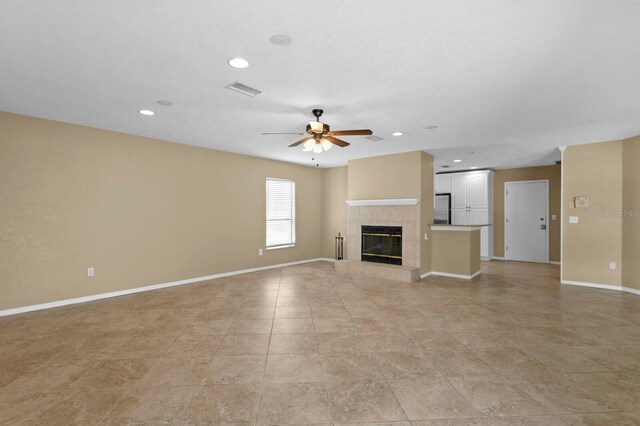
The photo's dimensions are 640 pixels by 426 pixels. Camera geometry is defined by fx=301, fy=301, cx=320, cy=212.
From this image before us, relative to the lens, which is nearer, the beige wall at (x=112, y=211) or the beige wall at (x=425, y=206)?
the beige wall at (x=112, y=211)

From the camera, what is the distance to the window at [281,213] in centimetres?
724

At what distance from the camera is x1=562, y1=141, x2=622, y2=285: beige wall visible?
5207 millimetres

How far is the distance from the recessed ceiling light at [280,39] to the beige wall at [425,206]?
4403 millimetres

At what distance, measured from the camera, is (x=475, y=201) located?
27.4 ft

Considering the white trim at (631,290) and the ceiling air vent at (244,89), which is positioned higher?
the ceiling air vent at (244,89)

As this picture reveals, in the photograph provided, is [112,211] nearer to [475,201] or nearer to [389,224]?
[389,224]

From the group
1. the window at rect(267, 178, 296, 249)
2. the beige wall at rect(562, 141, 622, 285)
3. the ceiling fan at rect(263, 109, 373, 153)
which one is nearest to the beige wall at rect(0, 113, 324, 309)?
the window at rect(267, 178, 296, 249)

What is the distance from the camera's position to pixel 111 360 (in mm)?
2666

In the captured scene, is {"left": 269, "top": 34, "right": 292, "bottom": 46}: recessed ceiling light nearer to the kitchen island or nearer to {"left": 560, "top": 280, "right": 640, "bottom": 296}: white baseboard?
the kitchen island

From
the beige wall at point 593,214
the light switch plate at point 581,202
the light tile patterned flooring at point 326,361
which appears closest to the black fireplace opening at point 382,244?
the light tile patterned flooring at point 326,361

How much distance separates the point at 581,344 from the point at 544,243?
582 centimetres

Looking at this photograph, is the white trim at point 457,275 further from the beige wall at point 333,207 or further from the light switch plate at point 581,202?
the beige wall at point 333,207

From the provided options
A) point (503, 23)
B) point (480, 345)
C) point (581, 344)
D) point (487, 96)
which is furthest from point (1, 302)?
point (581, 344)

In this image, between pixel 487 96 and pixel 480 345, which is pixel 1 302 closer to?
pixel 480 345
